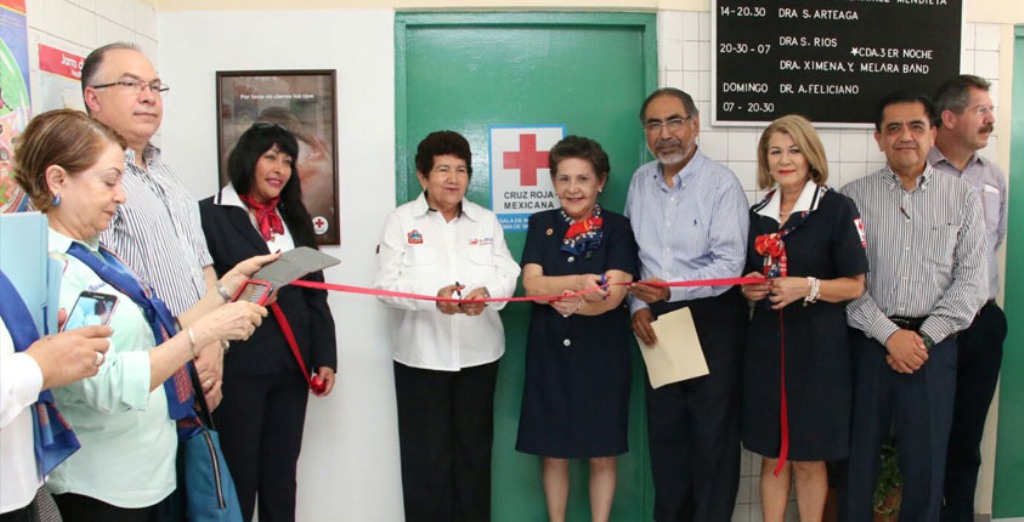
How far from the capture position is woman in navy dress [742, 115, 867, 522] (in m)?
2.41

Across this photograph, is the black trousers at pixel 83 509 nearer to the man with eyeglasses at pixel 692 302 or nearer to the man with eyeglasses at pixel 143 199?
the man with eyeglasses at pixel 143 199

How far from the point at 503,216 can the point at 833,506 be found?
1.76 metres

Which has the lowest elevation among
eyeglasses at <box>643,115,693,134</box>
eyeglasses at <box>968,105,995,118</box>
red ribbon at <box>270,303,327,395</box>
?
red ribbon at <box>270,303,327,395</box>

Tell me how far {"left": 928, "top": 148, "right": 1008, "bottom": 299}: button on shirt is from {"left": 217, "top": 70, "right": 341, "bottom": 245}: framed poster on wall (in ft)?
8.05

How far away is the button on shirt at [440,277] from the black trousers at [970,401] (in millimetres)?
1819

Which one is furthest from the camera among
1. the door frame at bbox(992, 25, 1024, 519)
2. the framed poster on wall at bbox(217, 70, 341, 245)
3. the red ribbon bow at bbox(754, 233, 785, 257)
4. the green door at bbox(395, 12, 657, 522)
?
the door frame at bbox(992, 25, 1024, 519)

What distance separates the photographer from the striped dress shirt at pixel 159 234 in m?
1.92

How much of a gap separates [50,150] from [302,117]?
1.48 m

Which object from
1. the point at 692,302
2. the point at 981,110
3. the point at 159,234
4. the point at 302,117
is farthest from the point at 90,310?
the point at 981,110

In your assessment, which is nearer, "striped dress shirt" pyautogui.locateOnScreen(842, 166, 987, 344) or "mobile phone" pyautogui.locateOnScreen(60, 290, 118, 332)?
"mobile phone" pyautogui.locateOnScreen(60, 290, 118, 332)

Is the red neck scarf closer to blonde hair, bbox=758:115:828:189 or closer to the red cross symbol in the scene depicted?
the red cross symbol

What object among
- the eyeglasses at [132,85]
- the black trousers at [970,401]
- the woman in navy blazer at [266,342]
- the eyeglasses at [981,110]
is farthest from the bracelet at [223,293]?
the eyeglasses at [981,110]

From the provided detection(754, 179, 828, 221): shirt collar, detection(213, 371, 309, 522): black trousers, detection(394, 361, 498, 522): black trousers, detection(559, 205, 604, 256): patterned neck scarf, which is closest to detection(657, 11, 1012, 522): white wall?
detection(754, 179, 828, 221): shirt collar

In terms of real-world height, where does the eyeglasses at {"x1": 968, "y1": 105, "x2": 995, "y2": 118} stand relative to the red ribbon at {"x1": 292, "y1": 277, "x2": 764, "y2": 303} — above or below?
above
